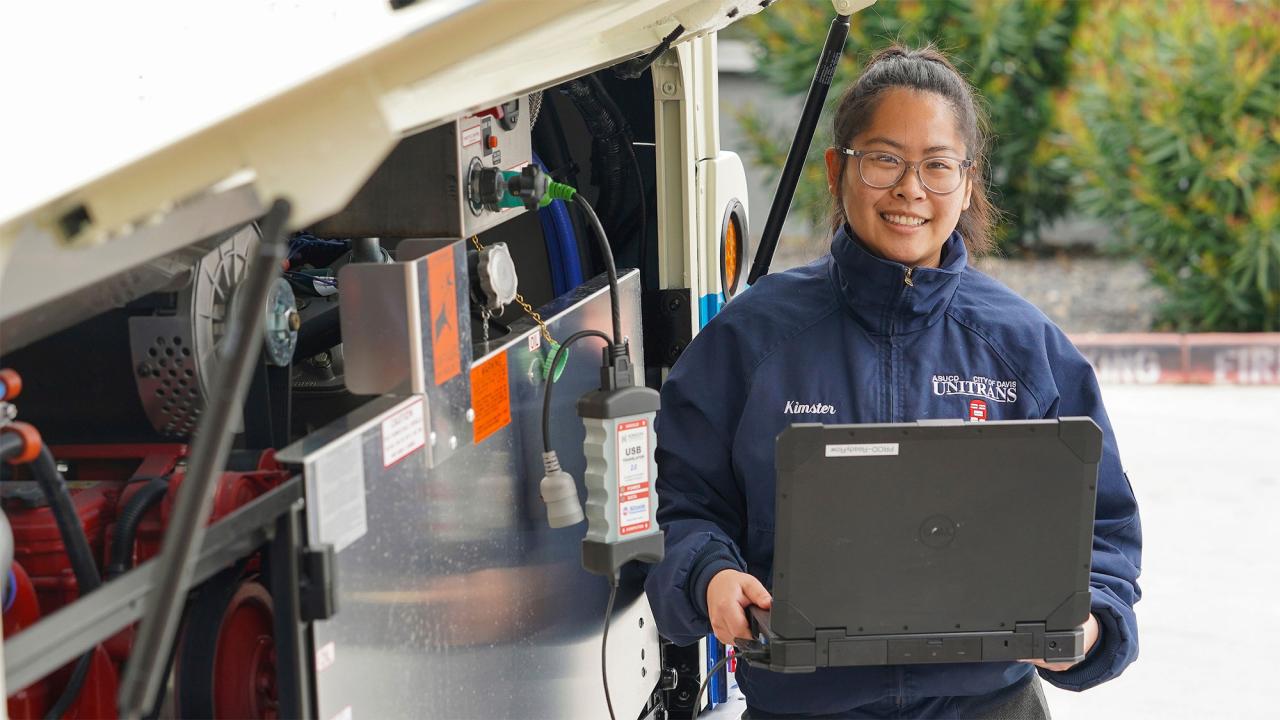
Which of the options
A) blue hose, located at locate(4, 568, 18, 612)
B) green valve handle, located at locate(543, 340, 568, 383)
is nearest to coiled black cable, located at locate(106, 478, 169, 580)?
blue hose, located at locate(4, 568, 18, 612)

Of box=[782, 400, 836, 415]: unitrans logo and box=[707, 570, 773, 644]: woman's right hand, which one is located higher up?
box=[782, 400, 836, 415]: unitrans logo

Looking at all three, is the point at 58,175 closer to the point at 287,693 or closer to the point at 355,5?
the point at 355,5

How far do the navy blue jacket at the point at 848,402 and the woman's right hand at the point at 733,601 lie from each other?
0.04 metres

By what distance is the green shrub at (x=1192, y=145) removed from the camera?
756 centimetres

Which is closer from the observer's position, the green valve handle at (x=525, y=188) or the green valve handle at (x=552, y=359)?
the green valve handle at (x=525, y=188)

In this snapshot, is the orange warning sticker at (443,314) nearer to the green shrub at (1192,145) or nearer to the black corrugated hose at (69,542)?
the black corrugated hose at (69,542)

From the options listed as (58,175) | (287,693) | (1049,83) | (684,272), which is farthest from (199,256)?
(1049,83)

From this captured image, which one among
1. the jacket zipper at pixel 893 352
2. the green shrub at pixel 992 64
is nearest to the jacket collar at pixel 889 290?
the jacket zipper at pixel 893 352

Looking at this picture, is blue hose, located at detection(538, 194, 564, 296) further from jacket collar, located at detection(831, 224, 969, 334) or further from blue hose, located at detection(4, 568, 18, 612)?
blue hose, located at detection(4, 568, 18, 612)

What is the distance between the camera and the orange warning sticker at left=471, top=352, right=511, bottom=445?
202cm

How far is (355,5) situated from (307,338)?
2.75 ft

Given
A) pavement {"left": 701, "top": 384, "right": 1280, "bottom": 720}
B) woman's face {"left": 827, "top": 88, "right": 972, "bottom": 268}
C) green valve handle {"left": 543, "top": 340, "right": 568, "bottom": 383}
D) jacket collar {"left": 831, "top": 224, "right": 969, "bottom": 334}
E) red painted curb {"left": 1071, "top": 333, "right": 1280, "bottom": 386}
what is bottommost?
pavement {"left": 701, "top": 384, "right": 1280, "bottom": 720}

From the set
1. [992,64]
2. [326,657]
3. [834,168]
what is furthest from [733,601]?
[992,64]

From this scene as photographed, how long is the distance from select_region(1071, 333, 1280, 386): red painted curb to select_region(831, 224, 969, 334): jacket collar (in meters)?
5.70
